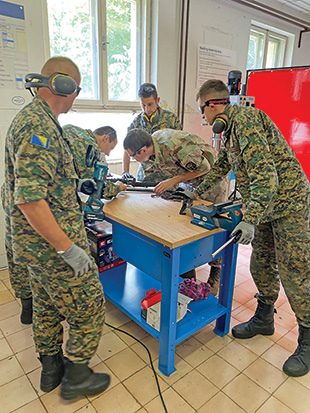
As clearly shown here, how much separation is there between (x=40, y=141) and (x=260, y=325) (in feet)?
5.37

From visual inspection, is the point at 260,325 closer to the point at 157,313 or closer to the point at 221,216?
the point at 157,313

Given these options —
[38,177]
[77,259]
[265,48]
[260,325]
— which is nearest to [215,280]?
[260,325]

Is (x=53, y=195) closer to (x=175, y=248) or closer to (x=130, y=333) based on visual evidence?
(x=175, y=248)

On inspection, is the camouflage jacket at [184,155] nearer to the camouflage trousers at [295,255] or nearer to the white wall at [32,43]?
the camouflage trousers at [295,255]

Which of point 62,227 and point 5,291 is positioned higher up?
point 62,227

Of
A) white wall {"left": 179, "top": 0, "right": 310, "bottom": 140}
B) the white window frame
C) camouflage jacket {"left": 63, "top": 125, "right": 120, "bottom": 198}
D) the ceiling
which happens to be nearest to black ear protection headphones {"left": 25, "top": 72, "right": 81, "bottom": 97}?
camouflage jacket {"left": 63, "top": 125, "right": 120, "bottom": 198}

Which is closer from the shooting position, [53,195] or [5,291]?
[53,195]

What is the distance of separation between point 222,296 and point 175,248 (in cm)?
64

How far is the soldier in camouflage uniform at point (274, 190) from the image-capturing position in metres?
1.34

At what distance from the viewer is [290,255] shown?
1.51m

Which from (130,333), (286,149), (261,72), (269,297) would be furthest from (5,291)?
(261,72)

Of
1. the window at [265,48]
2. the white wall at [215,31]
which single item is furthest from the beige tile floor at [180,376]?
the window at [265,48]

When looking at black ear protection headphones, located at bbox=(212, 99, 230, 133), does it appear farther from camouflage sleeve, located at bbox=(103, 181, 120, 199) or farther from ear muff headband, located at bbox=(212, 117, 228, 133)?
camouflage sleeve, located at bbox=(103, 181, 120, 199)

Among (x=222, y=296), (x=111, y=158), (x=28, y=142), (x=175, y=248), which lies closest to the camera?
(x=28, y=142)
